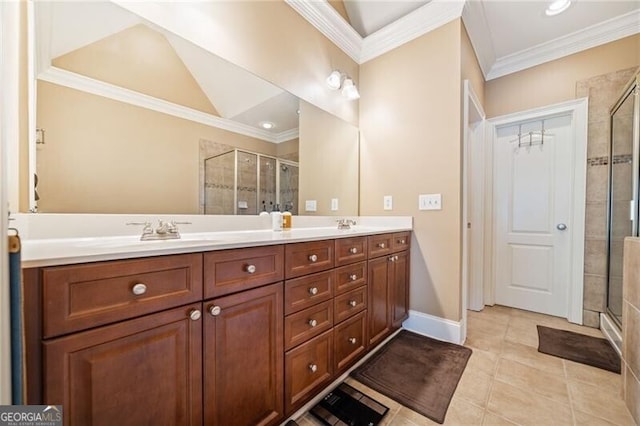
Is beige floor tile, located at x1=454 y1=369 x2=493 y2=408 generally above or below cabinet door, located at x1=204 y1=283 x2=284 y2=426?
below

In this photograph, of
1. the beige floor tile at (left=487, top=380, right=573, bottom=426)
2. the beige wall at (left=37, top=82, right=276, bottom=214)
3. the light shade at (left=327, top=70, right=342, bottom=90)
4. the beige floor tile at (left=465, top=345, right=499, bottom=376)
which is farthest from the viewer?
the light shade at (left=327, top=70, right=342, bottom=90)

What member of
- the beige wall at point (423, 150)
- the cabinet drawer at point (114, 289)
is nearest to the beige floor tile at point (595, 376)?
the beige wall at point (423, 150)

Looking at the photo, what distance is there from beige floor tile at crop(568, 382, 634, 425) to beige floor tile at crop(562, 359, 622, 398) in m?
0.05

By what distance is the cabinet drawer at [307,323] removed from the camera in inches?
44.4

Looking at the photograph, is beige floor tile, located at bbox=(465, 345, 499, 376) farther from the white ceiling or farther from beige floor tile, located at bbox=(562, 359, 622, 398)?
the white ceiling

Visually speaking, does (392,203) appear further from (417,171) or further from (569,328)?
(569,328)

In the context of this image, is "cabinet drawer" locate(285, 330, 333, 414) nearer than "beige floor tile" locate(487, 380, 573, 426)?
Yes

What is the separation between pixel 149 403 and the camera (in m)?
0.74

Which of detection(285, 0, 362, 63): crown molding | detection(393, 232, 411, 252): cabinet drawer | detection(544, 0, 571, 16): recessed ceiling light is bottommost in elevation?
detection(393, 232, 411, 252): cabinet drawer

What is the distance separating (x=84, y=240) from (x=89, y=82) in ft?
2.17

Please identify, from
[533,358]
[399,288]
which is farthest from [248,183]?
[533,358]

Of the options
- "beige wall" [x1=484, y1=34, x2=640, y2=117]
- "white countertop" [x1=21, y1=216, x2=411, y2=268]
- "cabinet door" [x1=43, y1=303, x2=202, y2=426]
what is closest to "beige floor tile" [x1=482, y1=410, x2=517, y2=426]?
"white countertop" [x1=21, y1=216, x2=411, y2=268]

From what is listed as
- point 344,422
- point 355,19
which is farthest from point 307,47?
point 344,422

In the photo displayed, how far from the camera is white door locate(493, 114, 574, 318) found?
97.4 inches
